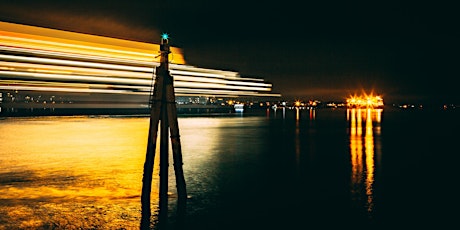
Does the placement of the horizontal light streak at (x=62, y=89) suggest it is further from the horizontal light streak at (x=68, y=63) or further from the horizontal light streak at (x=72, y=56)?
the horizontal light streak at (x=72, y=56)

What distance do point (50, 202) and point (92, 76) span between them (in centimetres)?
3668

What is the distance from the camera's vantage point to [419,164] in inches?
424

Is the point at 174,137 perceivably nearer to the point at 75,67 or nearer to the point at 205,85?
the point at 75,67

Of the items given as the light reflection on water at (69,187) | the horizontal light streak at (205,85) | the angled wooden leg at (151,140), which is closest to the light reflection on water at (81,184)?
the light reflection on water at (69,187)

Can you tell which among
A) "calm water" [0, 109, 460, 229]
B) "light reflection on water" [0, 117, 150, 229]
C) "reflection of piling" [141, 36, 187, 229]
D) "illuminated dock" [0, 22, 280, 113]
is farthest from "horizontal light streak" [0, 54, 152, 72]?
"reflection of piling" [141, 36, 187, 229]

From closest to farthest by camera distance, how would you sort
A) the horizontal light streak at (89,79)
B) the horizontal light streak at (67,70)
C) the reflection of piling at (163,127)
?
the reflection of piling at (163,127)
the horizontal light streak at (67,70)
the horizontal light streak at (89,79)

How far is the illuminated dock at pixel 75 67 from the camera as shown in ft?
116

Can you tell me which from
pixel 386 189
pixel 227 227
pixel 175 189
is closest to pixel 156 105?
pixel 175 189

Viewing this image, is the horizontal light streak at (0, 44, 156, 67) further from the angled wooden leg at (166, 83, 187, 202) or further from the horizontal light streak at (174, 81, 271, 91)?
the angled wooden leg at (166, 83, 187, 202)

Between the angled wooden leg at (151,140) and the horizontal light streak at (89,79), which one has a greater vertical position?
the horizontal light streak at (89,79)

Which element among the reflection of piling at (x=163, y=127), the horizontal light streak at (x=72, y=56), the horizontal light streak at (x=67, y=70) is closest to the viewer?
the reflection of piling at (x=163, y=127)

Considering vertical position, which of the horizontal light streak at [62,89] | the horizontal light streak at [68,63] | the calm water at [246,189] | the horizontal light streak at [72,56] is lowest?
the calm water at [246,189]

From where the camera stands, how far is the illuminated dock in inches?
1387

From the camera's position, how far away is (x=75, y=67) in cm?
3950
